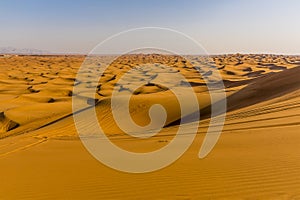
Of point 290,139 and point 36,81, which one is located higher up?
point 290,139

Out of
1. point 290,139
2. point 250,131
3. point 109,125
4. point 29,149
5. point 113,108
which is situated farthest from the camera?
point 113,108

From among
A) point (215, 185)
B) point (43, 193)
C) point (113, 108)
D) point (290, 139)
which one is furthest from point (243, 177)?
point (113, 108)

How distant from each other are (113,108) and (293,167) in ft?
42.7

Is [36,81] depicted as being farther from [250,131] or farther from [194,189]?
[194,189]

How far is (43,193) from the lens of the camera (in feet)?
17.5

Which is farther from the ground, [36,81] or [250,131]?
[250,131]

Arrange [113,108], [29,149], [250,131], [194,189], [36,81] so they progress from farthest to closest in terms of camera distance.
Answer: [36,81] < [113,108] < [29,149] < [250,131] < [194,189]

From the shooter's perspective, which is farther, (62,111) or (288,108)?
(62,111)

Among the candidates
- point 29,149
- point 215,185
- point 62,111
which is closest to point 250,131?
point 215,185

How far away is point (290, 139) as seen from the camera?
691cm

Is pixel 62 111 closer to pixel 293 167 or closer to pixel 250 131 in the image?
pixel 250 131

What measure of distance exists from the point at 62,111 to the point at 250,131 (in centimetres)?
1257

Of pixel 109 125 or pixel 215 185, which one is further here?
pixel 109 125

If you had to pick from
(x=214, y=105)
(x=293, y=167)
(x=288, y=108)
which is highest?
(x=293, y=167)
